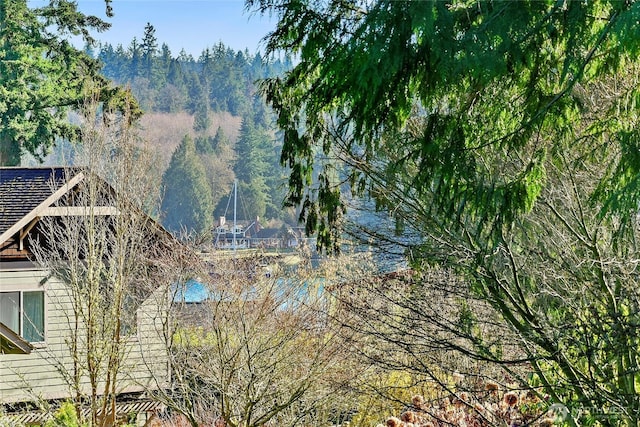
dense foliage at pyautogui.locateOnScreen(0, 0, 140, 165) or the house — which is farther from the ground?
dense foliage at pyautogui.locateOnScreen(0, 0, 140, 165)

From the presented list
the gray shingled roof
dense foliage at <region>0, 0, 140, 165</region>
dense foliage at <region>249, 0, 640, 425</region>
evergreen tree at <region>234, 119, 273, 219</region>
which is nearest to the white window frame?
the gray shingled roof

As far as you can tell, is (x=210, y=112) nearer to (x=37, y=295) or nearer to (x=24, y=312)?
(x=37, y=295)

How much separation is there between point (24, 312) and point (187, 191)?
27.3 meters

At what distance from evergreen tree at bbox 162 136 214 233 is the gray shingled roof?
2460 centimetres

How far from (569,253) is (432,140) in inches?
85.2

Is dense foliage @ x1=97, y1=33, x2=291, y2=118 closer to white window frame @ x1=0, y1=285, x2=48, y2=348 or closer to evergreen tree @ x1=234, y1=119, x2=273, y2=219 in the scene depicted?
evergreen tree @ x1=234, y1=119, x2=273, y2=219

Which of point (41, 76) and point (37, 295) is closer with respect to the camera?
point (37, 295)

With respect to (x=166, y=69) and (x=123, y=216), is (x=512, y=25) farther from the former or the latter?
(x=166, y=69)

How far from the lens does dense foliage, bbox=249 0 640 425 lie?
338 centimetres

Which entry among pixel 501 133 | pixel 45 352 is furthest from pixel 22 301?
pixel 501 133

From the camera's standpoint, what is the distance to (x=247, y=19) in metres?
4.54

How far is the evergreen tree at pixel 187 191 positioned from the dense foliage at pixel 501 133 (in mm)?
32334

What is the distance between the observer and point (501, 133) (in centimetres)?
416

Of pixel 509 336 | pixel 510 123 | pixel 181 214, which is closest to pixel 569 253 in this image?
pixel 509 336
